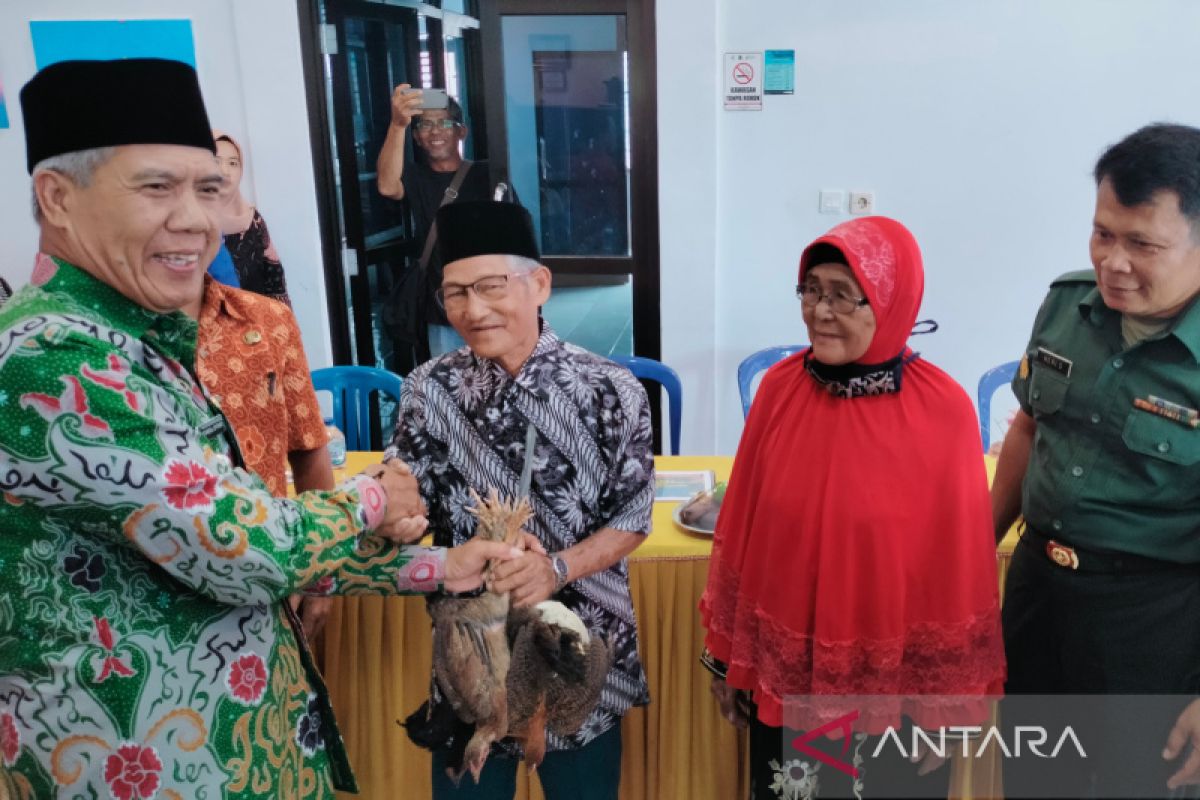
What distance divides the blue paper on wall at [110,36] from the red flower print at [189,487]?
3.74 m

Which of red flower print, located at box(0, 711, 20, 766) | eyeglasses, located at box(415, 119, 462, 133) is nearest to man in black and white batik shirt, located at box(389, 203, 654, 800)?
red flower print, located at box(0, 711, 20, 766)

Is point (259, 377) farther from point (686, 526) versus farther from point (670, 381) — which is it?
point (670, 381)

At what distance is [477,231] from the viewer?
1.56m

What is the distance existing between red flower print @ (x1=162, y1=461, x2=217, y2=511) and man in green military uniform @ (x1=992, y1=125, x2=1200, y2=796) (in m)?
1.41

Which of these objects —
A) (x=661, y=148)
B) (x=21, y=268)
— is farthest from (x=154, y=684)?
(x=21, y=268)

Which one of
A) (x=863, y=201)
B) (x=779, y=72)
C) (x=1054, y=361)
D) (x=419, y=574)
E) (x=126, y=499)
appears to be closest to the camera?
(x=126, y=499)

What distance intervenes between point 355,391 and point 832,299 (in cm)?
223

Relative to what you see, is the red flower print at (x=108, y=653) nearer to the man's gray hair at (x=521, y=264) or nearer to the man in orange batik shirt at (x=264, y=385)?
the man in orange batik shirt at (x=264, y=385)

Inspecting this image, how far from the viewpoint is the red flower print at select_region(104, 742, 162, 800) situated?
1133 millimetres

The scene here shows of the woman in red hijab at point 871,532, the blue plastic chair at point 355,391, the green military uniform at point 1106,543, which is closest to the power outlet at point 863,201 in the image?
the blue plastic chair at point 355,391

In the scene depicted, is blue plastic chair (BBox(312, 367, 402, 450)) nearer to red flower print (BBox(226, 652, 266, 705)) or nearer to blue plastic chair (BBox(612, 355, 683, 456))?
blue plastic chair (BBox(612, 355, 683, 456))

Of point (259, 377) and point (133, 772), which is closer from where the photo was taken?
point (133, 772)

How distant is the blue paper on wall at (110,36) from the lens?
4.14m

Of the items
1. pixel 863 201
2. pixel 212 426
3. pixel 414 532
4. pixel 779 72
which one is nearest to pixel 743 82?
pixel 779 72
